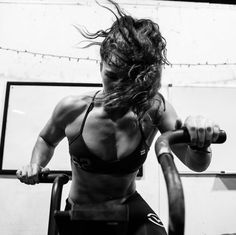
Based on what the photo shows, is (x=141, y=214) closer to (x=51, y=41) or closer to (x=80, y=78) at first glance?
(x=80, y=78)

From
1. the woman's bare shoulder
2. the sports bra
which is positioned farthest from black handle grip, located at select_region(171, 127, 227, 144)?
the woman's bare shoulder

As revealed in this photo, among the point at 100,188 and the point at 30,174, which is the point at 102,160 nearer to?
the point at 100,188

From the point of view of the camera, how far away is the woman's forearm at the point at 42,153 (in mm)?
1029

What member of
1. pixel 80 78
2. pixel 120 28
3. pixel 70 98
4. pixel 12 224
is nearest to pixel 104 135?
pixel 70 98

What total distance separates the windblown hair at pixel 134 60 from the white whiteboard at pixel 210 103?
1315mm

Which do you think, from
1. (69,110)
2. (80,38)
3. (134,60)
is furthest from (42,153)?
(80,38)

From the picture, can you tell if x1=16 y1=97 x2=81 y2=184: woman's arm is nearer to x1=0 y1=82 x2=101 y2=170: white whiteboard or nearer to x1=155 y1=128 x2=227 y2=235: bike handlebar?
x1=155 y1=128 x2=227 y2=235: bike handlebar

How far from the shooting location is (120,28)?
870 millimetres

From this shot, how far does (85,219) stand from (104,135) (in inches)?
18.7

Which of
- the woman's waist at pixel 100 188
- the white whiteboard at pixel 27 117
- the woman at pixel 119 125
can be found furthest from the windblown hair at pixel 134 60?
the white whiteboard at pixel 27 117

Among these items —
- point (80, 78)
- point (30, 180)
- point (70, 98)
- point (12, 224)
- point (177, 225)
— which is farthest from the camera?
point (80, 78)

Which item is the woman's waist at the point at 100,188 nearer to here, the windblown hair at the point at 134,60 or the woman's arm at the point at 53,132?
the woman's arm at the point at 53,132

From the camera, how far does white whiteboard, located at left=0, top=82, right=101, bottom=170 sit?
81.6 inches

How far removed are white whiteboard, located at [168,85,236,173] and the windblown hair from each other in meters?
1.32
